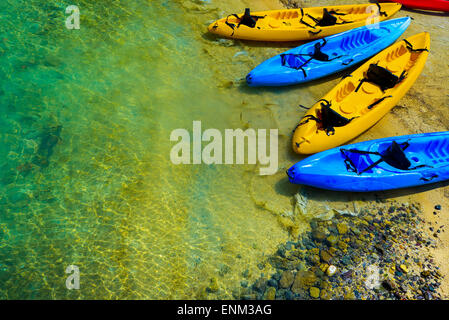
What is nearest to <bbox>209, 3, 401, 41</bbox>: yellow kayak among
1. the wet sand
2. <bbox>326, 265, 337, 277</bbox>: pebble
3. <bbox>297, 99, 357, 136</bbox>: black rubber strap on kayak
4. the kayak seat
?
the wet sand

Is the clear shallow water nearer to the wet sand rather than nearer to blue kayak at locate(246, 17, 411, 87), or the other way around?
blue kayak at locate(246, 17, 411, 87)

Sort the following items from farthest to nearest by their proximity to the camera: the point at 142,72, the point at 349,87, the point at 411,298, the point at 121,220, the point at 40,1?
the point at 40,1 → the point at 142,72 → the point at 349,87 → the point at 121,220 → the point at 411,298

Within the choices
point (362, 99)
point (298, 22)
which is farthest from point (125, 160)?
point (298, 22)

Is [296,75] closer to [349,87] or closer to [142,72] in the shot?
[349,87]

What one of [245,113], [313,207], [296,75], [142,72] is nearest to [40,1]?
[142,72]

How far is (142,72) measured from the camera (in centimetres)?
862

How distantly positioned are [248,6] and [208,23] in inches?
68.5

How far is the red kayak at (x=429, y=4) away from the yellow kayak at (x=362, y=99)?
3195 millimetres

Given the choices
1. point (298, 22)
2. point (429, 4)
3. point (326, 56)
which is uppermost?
point (429, 4)

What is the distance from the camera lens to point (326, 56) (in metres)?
8.46

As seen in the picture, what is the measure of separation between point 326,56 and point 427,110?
296 centimetres

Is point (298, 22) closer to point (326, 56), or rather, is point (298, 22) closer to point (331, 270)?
point (326, 56)

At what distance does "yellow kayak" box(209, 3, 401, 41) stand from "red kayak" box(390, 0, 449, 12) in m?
1.34

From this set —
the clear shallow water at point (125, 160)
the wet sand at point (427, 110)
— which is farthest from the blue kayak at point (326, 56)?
the wet sand at point (427, 110)
